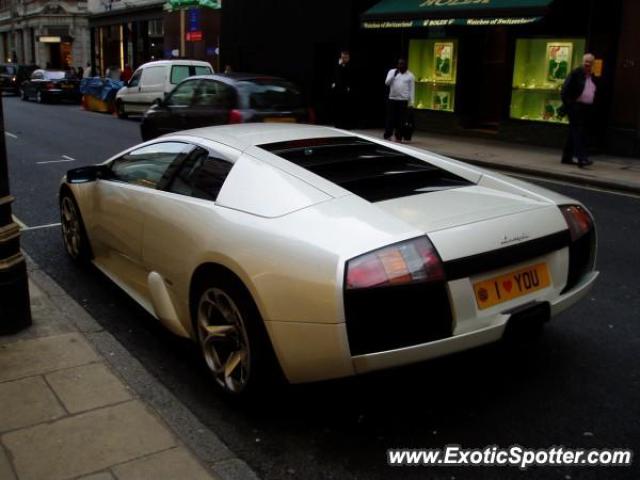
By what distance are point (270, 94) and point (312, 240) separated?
8.57 m

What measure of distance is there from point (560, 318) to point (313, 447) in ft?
7.57

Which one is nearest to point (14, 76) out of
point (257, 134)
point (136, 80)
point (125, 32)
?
point (125, 32)

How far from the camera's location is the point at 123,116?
22.3 meters

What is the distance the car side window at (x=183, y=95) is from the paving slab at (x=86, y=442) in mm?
9457

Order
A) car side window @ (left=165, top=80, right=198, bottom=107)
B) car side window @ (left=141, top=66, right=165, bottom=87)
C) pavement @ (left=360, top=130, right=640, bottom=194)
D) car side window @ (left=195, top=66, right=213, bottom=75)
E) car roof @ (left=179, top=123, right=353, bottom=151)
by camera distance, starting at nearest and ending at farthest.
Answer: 1. car roof @ (left=179, top=123, right=353, bottom=151)
2. pavement @ (left=360, top=130, right=640, bottom=194)
3. car side window @ (left=165, top=80, right=198, bottom=107)
4. car side window @ (left=141, top=66, right=165, bottom=87)
5. car side window @ (left=195, top=66, right=213, bottom=75)

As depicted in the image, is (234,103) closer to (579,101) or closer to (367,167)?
(579,101)

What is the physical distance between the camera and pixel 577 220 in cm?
384

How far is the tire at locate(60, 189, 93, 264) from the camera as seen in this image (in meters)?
5.78

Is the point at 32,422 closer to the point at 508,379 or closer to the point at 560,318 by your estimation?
the point at 508,379

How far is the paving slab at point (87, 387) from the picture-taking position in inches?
141

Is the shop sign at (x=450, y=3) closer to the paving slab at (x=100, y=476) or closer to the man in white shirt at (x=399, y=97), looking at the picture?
the man in white shirt at (x=399, y=97)

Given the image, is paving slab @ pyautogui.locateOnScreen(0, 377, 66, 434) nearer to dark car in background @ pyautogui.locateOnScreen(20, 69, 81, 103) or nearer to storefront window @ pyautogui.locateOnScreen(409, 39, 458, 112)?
storefront window @ pyautogui.locateOnScreen(409, 39, 458, 112)

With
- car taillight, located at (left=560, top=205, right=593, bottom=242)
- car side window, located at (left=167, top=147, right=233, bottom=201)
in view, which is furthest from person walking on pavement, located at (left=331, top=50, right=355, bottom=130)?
car taillight, located at (left=560, top=205, right=593, bottom=242)

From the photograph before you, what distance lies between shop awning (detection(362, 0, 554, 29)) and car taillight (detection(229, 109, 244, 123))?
266 inches
